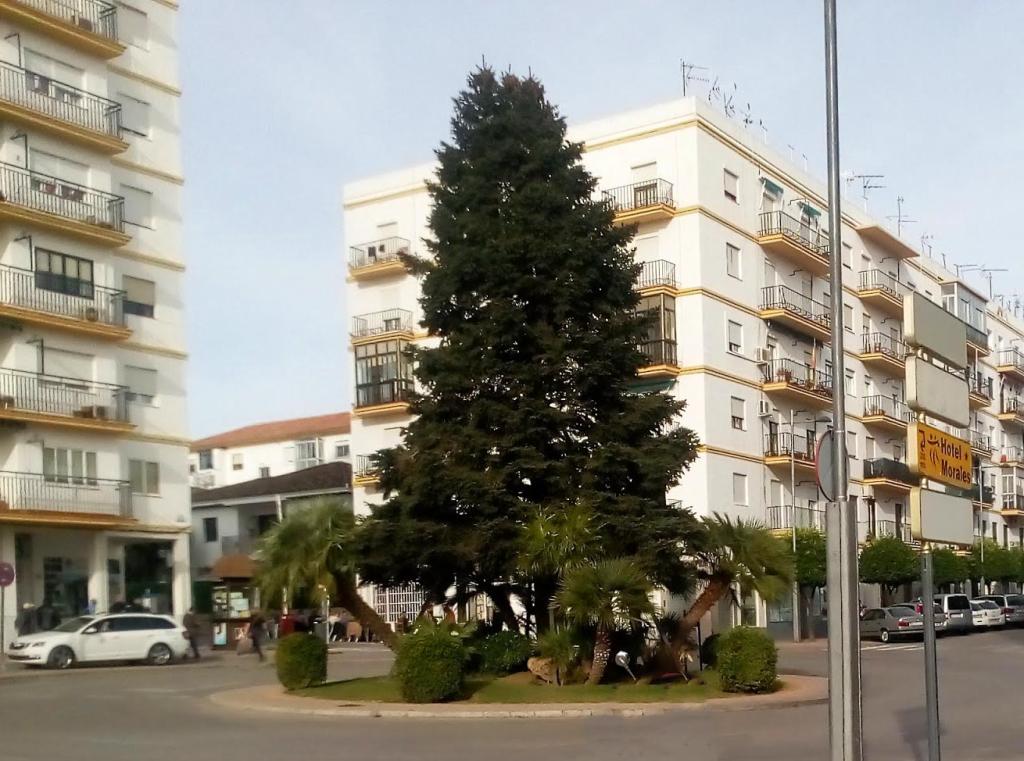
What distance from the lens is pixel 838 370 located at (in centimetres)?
1184

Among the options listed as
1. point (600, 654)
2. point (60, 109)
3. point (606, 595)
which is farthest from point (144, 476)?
point (606, 595)

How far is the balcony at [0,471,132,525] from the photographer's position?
3941 cm

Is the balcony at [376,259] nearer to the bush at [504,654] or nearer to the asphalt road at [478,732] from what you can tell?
the asphalt road at [478,732]

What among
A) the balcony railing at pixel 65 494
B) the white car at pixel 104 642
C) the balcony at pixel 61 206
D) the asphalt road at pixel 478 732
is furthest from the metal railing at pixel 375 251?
the asphalt road at pixel 478 732

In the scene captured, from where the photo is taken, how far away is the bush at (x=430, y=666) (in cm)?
2125

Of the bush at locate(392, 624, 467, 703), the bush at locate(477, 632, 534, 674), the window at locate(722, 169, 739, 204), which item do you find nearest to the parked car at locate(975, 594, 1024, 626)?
the window at locate(722, 169, 739, 204)

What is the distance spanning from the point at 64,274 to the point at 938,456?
36.4 meters

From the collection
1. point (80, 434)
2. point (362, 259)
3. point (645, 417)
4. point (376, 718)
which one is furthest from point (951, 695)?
point (362, 259)

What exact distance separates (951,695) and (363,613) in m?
10.7

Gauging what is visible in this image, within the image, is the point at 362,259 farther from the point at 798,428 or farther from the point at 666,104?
the point at 798,428

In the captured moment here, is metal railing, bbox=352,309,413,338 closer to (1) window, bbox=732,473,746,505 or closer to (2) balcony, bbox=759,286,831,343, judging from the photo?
(2) balcony, bbox=759,286,831,343

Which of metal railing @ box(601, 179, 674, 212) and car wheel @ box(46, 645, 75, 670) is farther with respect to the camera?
metal railing @ box(601, 179, 674, 212)

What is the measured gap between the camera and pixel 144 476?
45562mm

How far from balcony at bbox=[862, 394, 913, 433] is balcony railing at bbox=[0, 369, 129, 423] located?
33.8 metres
